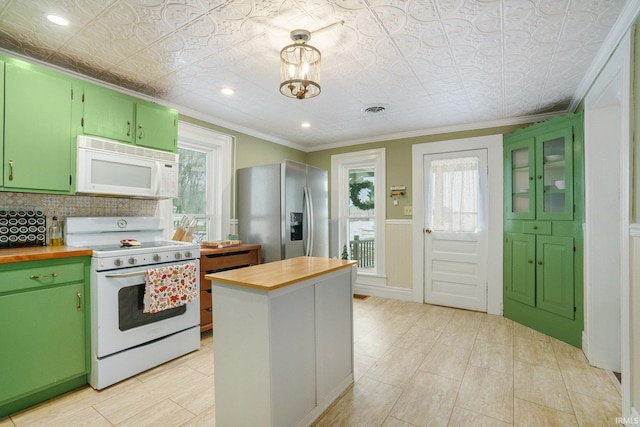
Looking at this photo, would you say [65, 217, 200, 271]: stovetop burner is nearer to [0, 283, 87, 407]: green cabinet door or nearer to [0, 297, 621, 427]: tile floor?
[0, 283, 87, 407]: green cabinet door

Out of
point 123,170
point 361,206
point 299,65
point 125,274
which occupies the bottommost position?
point 125,274

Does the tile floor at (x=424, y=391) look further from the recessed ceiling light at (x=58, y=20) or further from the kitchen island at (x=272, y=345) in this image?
the recessed ceiling light at (x=58, y=20)

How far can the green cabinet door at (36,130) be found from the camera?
6.60ft

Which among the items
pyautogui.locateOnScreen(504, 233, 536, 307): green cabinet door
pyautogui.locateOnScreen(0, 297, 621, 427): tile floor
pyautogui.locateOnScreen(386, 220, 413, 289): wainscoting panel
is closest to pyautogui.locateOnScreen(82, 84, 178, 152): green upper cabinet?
pyautogui.locateOnScreen(0, 297, 621, 427): tile floor

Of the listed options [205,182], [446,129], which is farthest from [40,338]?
[446,129]

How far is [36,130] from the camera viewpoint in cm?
212

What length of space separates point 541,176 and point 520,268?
3.38 ft

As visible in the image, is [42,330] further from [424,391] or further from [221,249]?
[424,391]

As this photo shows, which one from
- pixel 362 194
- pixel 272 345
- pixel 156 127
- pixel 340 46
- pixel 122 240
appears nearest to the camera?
pixel 272 345

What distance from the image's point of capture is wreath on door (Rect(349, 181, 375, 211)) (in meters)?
4.69

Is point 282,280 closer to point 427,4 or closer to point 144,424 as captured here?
point 144,424

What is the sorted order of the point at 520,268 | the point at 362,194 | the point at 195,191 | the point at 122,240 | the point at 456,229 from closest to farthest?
the point at 122,240, the point at 520,268, the point at 195,191, the point at 456,229, the point at 362,194

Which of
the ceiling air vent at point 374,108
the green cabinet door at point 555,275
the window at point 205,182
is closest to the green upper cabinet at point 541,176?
the green cabinet door at point 555,275

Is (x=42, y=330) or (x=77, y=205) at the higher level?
(x=77, y=205)
